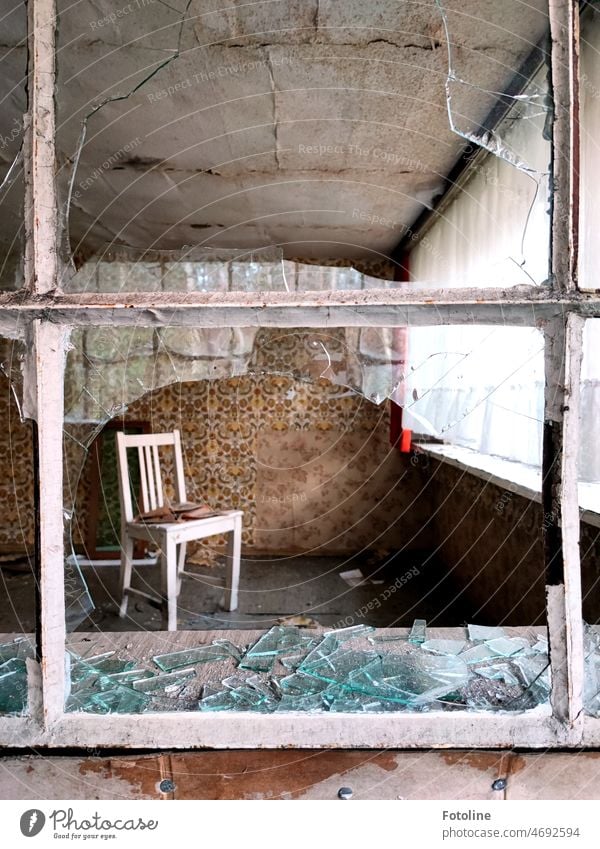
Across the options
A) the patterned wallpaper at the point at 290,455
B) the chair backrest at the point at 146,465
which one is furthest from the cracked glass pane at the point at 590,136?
the patterned wallpaper at the point at 290,455

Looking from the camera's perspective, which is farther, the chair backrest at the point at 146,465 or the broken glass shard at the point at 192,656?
the chair backrest at the point at 146,465

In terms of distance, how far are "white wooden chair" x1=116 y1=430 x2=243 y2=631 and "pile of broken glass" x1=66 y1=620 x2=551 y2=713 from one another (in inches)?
65.3

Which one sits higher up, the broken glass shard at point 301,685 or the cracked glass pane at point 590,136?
the cracked glass pane at point 590,136

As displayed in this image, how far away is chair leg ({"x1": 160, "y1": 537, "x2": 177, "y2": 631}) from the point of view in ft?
7.81

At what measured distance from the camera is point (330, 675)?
27.9 inches

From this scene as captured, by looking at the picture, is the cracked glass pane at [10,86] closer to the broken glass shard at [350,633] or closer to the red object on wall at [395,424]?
the broken glass shard at [350,633]

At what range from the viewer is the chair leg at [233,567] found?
2.82 metres

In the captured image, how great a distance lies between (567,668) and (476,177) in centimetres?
197

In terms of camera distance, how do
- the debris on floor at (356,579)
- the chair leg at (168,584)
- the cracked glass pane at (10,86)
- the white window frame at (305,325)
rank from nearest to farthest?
1. the white window frame at (305,325)
2. the cracked glass pane at (10,86)
3. the chair leg at (168,584)
4. the debris on floor at (356,579)

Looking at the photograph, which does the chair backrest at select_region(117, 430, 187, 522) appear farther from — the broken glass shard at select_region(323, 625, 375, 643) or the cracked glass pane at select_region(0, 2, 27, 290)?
the broken glass shard at select_region(323, 625, 375, 643)

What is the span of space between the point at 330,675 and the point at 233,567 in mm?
2184

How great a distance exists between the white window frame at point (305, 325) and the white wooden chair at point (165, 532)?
1.81 m

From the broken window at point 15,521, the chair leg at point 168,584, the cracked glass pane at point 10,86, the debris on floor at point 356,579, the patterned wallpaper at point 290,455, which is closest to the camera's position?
the cracked glass pane at point 10,86

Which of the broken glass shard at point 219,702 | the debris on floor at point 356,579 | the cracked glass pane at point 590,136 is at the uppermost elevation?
the cracked glass pane at point 590,136
